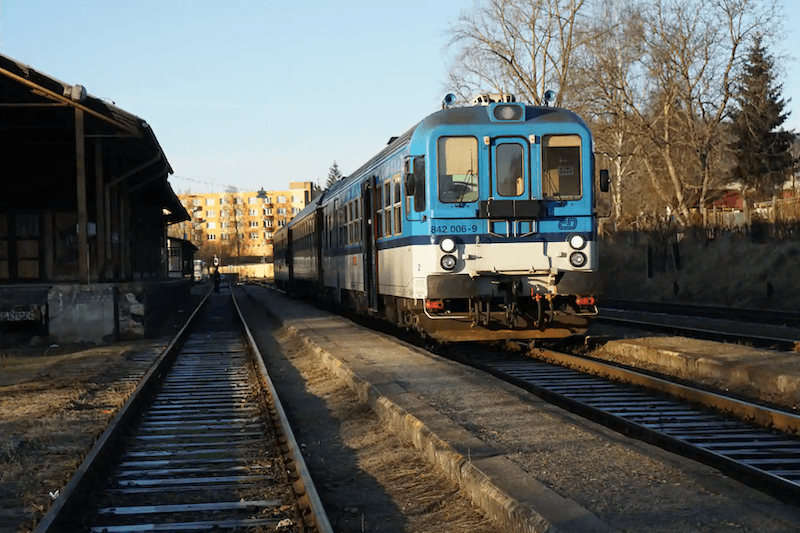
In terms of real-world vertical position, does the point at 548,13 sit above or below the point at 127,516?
above

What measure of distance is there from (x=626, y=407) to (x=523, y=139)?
4814 millimetres

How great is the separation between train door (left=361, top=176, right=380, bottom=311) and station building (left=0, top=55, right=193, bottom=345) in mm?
5181

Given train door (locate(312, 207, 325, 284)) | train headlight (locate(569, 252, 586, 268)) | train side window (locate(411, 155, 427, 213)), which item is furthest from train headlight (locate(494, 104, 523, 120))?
train door (locate(312, 207, 325, 284))

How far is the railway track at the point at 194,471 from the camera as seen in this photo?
18.8 feet

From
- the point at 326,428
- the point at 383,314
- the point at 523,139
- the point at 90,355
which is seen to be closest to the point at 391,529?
the point at 326,428

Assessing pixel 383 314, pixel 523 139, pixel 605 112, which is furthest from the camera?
pixel 605 112

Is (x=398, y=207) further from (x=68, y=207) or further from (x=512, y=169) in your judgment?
(x=68, y=207)

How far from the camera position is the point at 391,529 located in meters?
5.62

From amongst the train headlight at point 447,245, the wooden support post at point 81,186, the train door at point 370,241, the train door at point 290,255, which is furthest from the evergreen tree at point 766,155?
the train headlight at point 447,245

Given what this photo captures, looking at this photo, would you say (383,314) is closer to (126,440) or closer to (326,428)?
(326,428)

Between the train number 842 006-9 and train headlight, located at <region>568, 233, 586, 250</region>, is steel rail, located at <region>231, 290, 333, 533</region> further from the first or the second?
train headlight, located at <region>568, 233, 586, 250</region>

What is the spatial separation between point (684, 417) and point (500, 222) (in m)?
4.57

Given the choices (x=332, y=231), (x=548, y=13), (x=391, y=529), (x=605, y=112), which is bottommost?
(x=391, y=529)

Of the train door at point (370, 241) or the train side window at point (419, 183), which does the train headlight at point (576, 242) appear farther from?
the train door at point (370, 241)
